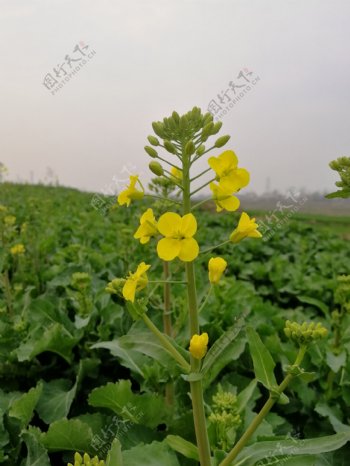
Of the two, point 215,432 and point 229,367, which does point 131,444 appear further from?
point 229,367

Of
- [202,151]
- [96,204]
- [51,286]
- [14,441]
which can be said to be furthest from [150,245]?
[202,151]

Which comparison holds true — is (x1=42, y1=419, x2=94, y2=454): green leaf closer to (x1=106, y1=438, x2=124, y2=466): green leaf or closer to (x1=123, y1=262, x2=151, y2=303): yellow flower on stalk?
(x1=106, y1=438, x2=124, y2=466): green leaf

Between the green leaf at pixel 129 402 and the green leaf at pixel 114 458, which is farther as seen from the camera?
the green leaf at pixel 129 402

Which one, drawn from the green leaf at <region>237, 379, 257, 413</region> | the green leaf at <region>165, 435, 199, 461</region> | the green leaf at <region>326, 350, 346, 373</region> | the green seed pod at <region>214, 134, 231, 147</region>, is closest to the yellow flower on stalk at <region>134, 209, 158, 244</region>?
the green seed pod at <region>214, 134, 231, 147</region>

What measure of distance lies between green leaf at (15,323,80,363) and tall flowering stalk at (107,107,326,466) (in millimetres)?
1284

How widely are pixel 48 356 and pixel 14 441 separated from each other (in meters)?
0.86

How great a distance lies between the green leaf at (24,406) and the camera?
2031 mm

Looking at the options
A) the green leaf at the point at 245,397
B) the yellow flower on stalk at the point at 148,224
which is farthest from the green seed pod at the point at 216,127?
the green leaf at the point at 245,397

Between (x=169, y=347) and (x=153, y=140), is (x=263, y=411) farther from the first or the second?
(x=153, y=140)

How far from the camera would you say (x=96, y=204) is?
8.18 ft

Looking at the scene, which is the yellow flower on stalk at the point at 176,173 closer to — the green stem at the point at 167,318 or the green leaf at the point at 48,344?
the green stem at the point at 167,318

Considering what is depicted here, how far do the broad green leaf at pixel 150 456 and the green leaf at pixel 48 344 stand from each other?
1098 mm

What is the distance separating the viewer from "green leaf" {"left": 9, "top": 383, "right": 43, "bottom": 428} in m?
2.03

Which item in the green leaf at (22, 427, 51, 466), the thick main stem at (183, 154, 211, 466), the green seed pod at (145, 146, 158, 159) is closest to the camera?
the thick main stem at (183, 154, 211, 466)
